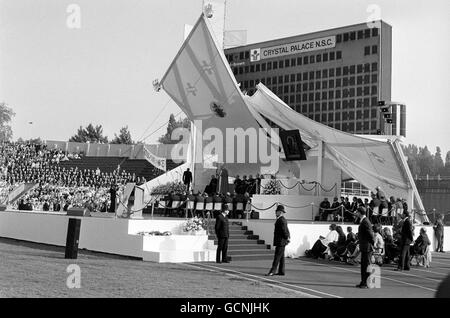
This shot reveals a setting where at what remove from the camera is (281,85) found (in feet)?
180

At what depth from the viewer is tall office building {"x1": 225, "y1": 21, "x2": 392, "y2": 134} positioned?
160ft

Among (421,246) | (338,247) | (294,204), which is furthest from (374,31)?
(338,247)

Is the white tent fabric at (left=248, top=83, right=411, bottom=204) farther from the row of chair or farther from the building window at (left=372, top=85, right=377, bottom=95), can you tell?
the building window at (left=372, top=85, right=377, bottom=95)

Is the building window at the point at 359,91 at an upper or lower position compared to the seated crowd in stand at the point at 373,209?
upper

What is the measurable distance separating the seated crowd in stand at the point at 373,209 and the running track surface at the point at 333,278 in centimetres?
393

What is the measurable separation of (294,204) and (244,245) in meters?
7.08

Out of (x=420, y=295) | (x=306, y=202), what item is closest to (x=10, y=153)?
(x=306, y=202)

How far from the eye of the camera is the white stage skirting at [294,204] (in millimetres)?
22188

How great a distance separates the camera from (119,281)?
9.74m

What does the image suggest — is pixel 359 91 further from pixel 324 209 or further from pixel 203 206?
pixel 203 206

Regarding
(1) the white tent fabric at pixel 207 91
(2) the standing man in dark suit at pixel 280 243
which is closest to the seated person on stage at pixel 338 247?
(2) the standing man in dark suit at pixel 280 243

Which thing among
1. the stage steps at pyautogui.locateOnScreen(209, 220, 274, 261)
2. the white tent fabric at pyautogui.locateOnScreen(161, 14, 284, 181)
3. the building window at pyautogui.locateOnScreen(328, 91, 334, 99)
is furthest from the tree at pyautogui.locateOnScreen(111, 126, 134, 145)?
the stage steps at pyautogui.locateOnScreen(209, 220, 274, 261)

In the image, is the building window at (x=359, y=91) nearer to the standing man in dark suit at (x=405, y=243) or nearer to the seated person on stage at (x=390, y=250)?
the seated person on stage at (x=390, y=250)

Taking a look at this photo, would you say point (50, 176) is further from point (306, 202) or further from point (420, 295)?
point (420, 295)
